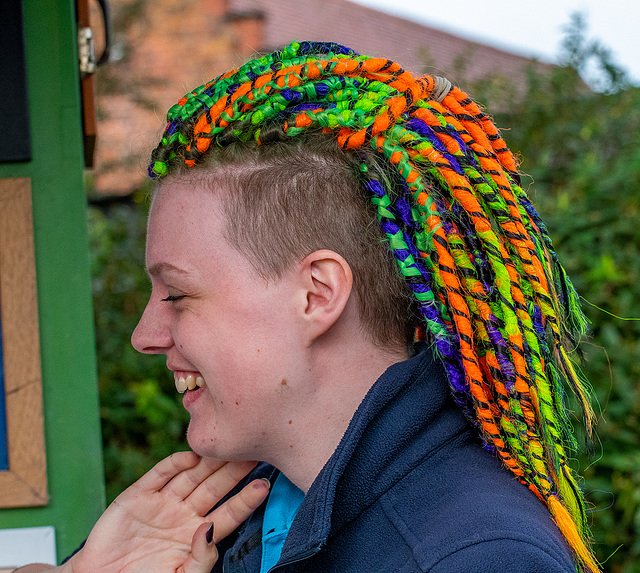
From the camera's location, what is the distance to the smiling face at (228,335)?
4.12 ft

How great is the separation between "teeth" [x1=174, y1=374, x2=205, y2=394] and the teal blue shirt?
318mm

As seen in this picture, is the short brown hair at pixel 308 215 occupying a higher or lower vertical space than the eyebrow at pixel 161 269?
higher

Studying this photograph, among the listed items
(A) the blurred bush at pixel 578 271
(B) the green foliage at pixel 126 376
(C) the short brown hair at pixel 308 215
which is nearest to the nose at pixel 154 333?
(C) the short brown hair at pixel 308 215

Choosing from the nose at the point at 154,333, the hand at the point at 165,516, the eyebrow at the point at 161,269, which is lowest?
the hand at the point at 165,516

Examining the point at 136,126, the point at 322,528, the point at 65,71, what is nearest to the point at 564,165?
the point at 65,71

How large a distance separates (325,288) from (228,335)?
0.65 ft

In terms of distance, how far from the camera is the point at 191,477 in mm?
1519

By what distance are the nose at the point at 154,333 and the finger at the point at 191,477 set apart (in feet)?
0.93

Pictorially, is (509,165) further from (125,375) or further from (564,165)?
(125,375)

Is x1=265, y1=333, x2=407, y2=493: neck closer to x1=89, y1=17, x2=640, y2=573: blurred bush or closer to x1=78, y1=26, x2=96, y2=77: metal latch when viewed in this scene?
x1=78, y1=26, x2=96, y2=77: metal latch

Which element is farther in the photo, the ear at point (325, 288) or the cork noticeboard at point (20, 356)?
the cork noticeboard at point (20, 356)

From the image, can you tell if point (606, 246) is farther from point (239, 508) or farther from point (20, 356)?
point (20, 356)

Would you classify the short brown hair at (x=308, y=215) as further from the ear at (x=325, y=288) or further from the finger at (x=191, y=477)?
the finger at (x=191, y=477)

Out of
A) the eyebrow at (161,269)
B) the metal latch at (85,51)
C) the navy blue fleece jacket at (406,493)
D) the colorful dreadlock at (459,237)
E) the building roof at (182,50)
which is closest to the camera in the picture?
the navy blue fleece jacket at (406,493)
